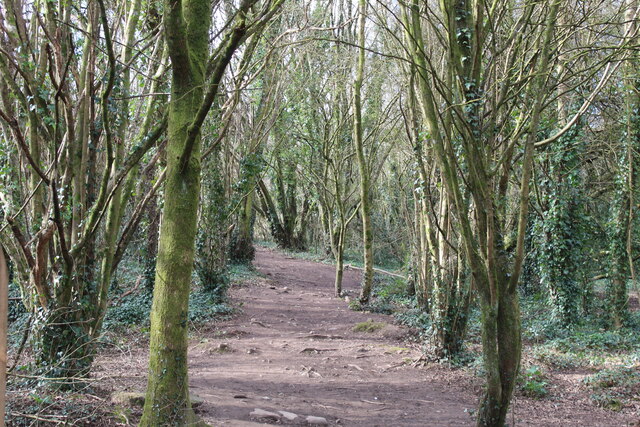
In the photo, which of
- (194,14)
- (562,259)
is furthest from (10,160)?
(562,259)

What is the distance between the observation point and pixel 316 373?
25.0ft

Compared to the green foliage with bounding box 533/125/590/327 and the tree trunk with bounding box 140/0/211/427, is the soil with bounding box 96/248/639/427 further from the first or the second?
the green foliage with bounding box 533/125/590/327

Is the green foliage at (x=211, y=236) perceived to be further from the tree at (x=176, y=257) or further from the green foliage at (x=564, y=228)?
the green foliage at (x=564, y=228)

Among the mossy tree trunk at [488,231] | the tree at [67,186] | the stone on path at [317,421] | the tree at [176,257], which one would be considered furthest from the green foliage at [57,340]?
the mossy tree trunk at [488,231]

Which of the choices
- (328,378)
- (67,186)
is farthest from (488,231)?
(328,378)

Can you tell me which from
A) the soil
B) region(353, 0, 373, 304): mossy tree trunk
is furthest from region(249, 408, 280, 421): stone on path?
region(353, 0, 373, 304): mossy tree trunk

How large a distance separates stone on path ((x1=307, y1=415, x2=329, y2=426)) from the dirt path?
0.10 metres

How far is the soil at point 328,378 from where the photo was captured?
5.91m

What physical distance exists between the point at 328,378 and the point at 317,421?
2.01 metres

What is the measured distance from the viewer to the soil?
5914mm

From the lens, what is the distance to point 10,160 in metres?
6.08

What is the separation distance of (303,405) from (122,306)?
5633mm

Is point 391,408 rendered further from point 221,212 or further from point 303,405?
point 221,212

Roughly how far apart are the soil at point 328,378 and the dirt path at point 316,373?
0.05ft
